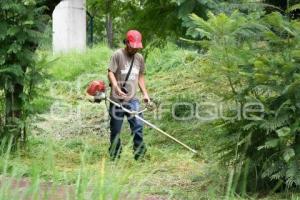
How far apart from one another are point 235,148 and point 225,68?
878 mm

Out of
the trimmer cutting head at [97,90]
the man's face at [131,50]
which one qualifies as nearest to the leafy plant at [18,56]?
the trimmer cutting head at [97,90]

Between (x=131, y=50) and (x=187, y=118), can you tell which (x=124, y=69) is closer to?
(x=131, y=50)

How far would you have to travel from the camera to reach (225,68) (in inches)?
247

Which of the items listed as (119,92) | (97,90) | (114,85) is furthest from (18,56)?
(119,92)

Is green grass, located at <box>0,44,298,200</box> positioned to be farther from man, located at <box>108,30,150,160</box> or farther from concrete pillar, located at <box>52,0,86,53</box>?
concrete pillar, located at <box>52,0,86,53</box>

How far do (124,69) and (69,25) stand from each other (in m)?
16.1

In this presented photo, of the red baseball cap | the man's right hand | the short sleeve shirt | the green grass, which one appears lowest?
the green grass

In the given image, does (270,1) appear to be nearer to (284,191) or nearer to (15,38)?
(15,38)

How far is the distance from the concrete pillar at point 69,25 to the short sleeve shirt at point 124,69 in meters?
15.4

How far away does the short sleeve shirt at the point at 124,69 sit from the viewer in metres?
8.66

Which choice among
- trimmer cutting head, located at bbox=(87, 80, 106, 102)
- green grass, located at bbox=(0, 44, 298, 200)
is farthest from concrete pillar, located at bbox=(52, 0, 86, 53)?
trimmer cutting head, located at bbox=(87, 80, 106, 102)

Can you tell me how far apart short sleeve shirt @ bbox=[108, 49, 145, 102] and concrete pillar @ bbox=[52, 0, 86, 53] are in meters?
15.4

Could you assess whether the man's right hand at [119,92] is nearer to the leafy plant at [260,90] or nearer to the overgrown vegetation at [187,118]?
the overgrown vegetation at [187,118]

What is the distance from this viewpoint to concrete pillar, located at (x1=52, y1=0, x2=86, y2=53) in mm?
24109
